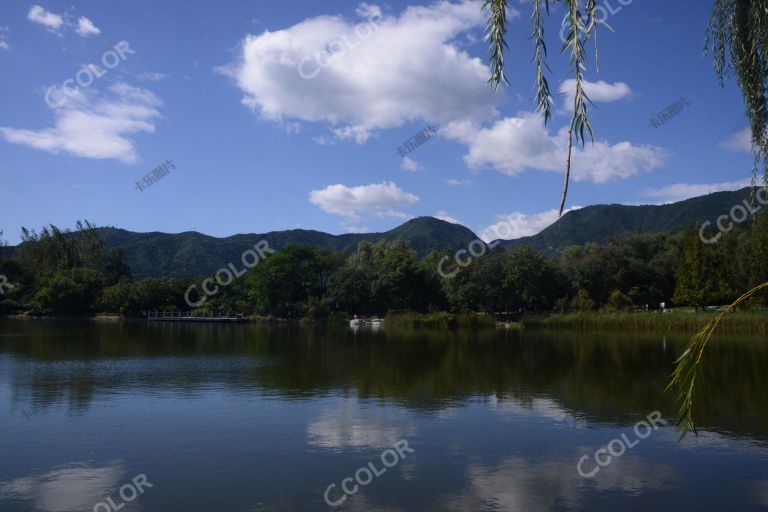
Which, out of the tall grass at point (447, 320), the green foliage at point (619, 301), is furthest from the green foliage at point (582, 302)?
the tall grass at point (447, 320)

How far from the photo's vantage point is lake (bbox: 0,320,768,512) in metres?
8.73

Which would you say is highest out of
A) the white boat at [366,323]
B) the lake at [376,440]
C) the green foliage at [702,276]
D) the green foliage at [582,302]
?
the green foliage at [702,276]

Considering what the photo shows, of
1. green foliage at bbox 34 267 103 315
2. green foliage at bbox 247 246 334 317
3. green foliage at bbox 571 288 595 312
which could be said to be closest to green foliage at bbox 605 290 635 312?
green foliage at bbox 571 288 595 312

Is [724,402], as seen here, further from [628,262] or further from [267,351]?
[628,262]

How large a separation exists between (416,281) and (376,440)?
6639 cm

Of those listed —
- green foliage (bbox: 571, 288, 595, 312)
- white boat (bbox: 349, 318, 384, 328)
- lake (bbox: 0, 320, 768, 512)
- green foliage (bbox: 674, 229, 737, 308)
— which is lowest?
lake (bbox: 0, 320, 768, 512)

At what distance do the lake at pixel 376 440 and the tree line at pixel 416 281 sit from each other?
35.7 m

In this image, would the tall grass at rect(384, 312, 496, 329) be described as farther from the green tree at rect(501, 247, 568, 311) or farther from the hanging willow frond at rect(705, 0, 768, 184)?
the hanging willow frond at rect(705, 0, 768, 184)

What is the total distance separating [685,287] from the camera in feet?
177

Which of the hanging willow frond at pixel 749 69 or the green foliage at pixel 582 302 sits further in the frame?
the green foliage at pixel 582 302

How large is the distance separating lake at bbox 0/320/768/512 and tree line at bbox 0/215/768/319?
117 feet

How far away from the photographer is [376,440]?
39.0 feet

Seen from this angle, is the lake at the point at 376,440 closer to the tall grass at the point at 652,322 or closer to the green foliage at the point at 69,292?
the tall grass at the point at 652,322

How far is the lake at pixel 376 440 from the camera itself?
28.6 ft
